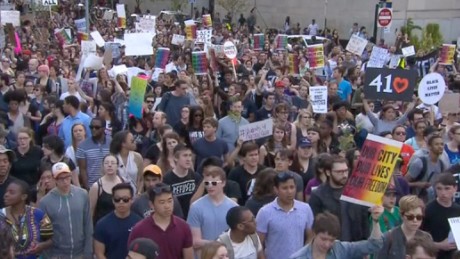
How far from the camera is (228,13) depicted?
41.7 metres

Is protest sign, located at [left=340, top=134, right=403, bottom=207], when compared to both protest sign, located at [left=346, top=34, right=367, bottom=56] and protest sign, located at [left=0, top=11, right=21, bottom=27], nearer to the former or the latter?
protest sign, located at [left=346, top=34, right=367, bottom=56]

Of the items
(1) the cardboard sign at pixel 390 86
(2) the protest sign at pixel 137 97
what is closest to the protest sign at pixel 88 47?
(2) the protest sign at pixel 137 97

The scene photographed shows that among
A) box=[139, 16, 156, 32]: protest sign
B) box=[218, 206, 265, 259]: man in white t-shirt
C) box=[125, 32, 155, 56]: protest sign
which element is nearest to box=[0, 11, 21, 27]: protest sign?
box=[139, 16, 156, 32]: protest sign

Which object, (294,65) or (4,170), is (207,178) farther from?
(294,65)

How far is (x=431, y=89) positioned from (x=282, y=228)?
19.5 feet

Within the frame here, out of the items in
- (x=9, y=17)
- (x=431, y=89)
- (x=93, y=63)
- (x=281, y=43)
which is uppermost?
(x=9, y=17)

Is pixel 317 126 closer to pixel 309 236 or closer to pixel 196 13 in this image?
pixel 309 236

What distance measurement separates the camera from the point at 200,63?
48.5ft

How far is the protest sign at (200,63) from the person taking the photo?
1476 cm

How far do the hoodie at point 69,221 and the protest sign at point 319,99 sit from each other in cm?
568

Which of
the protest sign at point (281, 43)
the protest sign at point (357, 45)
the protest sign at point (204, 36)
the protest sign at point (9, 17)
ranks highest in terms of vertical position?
the protest sign at point (9, 17)

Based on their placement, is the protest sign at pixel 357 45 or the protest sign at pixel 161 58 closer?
the protest sign at pixel 161 58

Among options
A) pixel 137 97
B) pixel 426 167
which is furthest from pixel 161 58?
pixel 426 167

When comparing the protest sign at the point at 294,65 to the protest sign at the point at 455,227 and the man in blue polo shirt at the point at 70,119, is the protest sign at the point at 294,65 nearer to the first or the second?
the man in blue polo shirt at the point at 70,119
